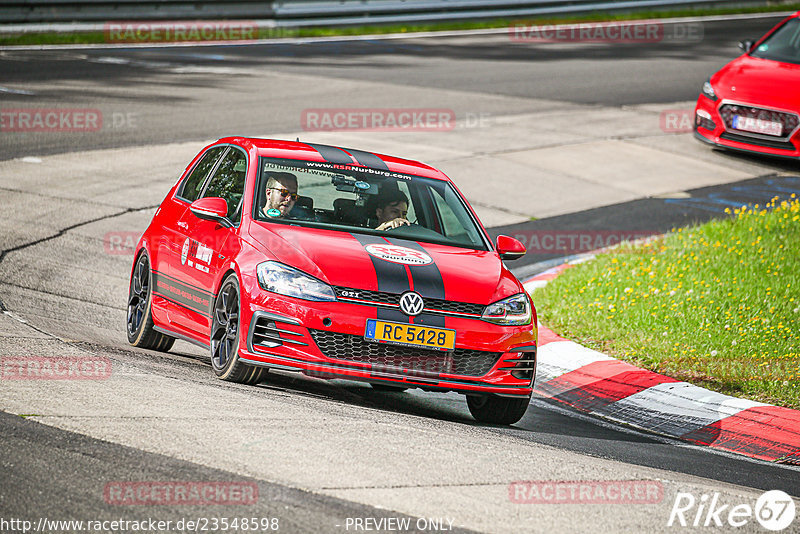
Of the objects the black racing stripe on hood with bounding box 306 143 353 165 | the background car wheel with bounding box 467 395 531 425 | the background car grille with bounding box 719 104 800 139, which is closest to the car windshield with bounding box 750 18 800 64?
the background car grille with bounding box 719 104 800 139

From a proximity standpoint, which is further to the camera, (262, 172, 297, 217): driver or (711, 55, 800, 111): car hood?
(711, 55, 800, 111): car hood

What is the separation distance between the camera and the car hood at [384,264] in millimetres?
6828

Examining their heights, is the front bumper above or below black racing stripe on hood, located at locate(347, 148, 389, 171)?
below

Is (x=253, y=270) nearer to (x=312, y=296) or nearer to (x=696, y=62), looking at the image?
(x=312, y=296)

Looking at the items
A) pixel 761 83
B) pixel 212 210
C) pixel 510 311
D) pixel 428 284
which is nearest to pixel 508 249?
pixel 510 311

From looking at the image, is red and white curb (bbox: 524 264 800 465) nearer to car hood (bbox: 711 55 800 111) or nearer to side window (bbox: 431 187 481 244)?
side window (bbox: 431 187 481 244)

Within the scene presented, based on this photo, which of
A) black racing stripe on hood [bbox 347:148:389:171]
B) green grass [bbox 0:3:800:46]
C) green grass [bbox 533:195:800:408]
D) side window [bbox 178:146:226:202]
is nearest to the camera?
black racing stripe on hood [bbox 347:148:389:171]

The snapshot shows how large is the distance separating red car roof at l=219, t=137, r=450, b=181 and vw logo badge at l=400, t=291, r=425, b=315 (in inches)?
65.3

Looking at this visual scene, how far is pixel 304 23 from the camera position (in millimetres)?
28938

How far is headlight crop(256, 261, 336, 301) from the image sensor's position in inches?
265

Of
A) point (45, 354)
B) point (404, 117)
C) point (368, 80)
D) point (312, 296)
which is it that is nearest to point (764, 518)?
point (312, 296)

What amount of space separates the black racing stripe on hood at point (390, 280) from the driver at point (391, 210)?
2.52 ft

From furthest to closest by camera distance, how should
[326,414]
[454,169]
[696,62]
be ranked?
[696,62] < [454,169] < [326,414]

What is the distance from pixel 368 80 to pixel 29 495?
17978 mm
